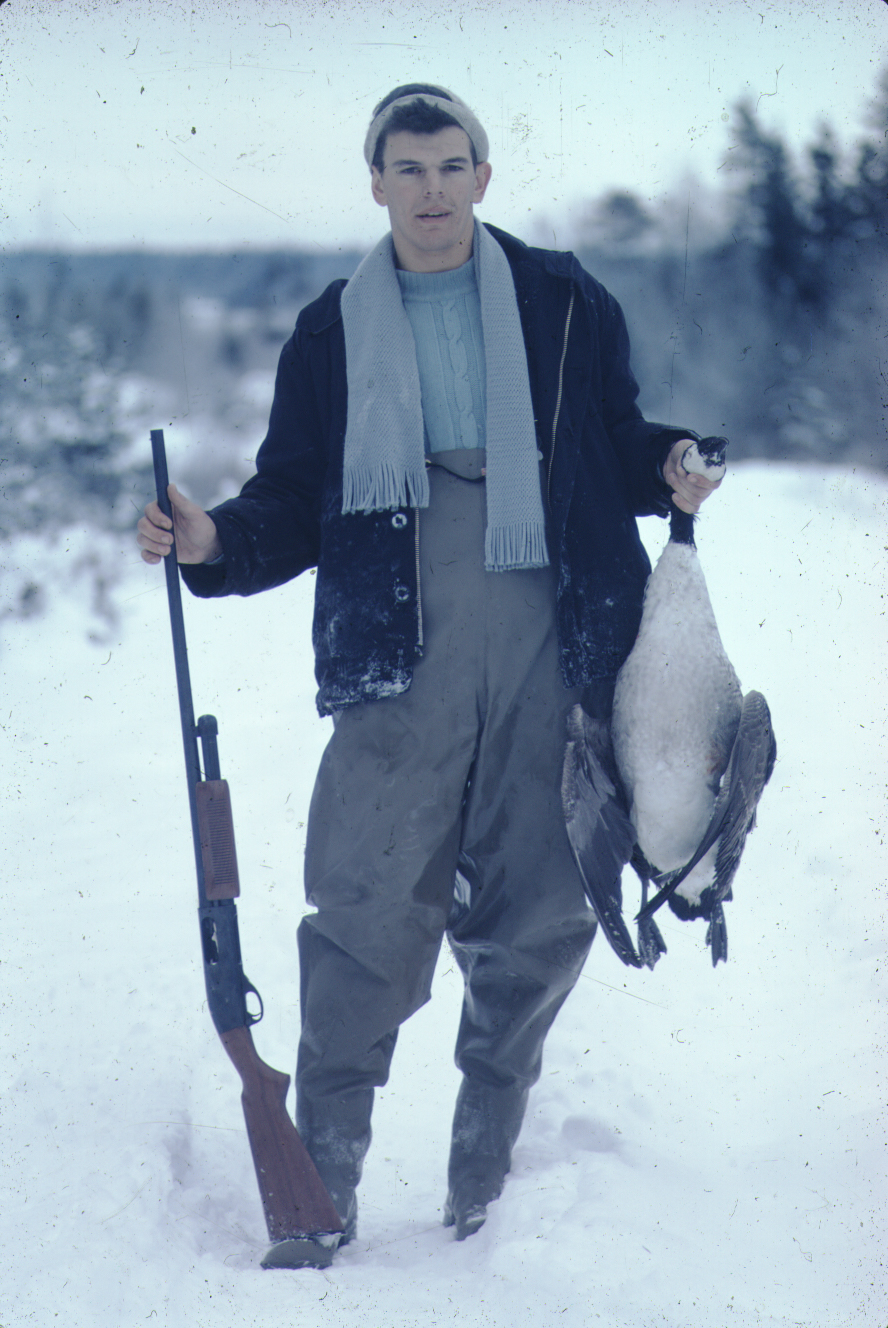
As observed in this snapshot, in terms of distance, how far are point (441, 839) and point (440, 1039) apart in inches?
49.0

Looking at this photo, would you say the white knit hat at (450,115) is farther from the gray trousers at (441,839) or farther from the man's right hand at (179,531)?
the man's right hand at (179,531)

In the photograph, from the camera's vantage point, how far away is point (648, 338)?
16.8 feet

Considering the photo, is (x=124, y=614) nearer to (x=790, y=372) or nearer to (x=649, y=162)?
(x=649, y=162)

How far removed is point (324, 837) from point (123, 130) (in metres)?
1.93

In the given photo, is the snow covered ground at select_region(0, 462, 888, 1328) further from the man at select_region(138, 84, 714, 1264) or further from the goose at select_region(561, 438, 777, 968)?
the goose at select_region(561, 438, 777, 968)

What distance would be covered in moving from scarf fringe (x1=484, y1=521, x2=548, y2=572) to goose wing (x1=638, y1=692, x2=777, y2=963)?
0.52 m

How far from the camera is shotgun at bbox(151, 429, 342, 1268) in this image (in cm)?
195

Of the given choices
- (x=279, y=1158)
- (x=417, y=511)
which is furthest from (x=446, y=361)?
(x=279, y=1158)

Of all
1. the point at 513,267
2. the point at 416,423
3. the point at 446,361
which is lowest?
the point at 416,423

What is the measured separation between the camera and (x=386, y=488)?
1.95 meters

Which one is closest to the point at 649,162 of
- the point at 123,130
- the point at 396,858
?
the point at 123,130

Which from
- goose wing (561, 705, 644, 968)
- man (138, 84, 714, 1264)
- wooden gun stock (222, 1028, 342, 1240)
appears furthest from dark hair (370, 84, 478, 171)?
wooden gun stock (222, 1028, 342, 1240)

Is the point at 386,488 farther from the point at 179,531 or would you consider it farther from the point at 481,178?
the point at 481,178

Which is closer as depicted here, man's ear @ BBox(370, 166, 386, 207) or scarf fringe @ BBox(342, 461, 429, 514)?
scarf fringe @ BBox(342, 461, 429, 514)
